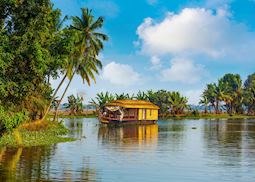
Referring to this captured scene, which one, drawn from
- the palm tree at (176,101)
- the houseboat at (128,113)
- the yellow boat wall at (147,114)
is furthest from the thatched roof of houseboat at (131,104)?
the palm tree at (176,101)

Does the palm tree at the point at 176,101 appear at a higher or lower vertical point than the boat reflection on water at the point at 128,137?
higher

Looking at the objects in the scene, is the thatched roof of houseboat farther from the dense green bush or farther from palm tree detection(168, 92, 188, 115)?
the dense green bush

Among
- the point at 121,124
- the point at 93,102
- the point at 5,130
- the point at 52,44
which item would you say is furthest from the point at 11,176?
the point at 93,102

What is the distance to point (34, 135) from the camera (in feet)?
104

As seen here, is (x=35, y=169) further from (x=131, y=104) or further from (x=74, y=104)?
(x=74, y=104)

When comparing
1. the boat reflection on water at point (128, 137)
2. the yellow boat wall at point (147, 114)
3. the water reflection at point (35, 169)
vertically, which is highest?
the yellow boat wall at point (147, 114)

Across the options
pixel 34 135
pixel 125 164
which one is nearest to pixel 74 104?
pixel 34 135

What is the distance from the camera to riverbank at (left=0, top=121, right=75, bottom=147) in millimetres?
26786

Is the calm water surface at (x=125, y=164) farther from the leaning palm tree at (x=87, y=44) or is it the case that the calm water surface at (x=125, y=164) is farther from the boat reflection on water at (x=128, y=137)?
the leaning palm tree at (x=87, y=44)

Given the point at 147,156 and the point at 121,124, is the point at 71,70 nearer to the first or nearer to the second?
the point at 121,124

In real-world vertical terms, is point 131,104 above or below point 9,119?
above

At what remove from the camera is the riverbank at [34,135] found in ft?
87.9

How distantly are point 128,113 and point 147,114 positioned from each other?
3434 millimetres

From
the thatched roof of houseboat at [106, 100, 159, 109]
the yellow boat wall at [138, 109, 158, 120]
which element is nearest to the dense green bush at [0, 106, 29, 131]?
the thatched roof of houseboat at [106, 100, 159, 109]
